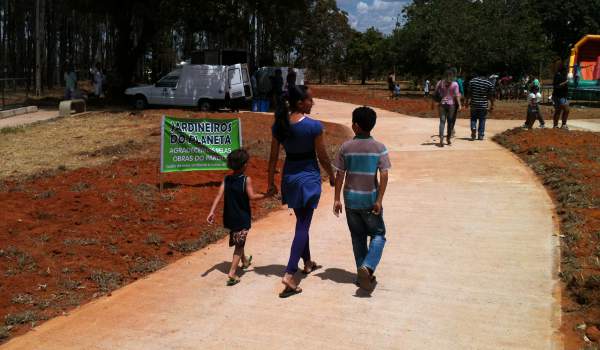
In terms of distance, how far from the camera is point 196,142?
9.67 metres

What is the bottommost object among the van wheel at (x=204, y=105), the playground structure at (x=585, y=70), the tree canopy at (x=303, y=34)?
the van wheel at (x=204, y=105)

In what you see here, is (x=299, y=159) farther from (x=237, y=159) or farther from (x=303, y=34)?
(x=303, y=34)

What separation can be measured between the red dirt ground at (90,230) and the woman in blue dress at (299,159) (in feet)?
5.79

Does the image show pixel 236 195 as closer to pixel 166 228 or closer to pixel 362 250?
pixel 362 250

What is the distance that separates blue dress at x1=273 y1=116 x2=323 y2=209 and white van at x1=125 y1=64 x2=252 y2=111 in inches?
758

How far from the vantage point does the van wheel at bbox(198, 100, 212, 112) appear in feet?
80.7

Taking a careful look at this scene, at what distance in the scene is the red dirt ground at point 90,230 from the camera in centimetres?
555

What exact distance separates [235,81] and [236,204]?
1945 cm

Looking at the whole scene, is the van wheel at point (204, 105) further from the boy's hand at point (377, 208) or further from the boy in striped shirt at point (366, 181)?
the boy's hand at point (377, 208)

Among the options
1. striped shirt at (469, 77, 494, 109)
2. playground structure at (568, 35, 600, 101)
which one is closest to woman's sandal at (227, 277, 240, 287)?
striped shirt at (469, 77, 494, 109)

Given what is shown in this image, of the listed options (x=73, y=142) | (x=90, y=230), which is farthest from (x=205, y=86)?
(x=90, y=230)

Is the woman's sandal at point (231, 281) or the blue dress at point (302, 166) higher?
the blue dress at point (302, 166)

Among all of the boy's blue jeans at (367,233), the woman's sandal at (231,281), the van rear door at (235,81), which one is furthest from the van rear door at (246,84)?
the boy's blue jeans at (367,233)

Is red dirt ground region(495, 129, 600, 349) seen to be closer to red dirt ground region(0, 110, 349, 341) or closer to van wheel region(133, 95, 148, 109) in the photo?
red dirt ground region(0, 110, 349, 341)
